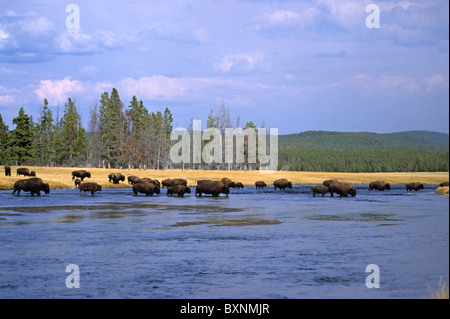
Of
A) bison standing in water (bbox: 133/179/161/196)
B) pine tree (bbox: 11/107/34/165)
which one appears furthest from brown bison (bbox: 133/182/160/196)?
pine tree (bbox: 11/107/34/165)

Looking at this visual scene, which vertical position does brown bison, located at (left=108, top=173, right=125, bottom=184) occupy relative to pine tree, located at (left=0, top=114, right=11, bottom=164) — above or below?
below

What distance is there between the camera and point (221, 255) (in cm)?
1738

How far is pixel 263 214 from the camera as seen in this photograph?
31.9 m

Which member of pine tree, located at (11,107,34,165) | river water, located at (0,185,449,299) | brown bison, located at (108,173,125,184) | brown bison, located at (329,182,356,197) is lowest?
river water, located at (0,185,449,299)

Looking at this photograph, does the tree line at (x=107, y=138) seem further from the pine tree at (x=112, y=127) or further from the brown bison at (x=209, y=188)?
the brown bison at (x=209, y=188)

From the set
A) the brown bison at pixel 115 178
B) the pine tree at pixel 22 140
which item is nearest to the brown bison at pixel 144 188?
the brown bison at pixel 115 178

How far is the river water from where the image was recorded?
12.8m

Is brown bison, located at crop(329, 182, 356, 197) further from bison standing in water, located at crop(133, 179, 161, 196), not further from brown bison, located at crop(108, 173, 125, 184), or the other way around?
brown bison, located at crop(108, 173, 125, 184)

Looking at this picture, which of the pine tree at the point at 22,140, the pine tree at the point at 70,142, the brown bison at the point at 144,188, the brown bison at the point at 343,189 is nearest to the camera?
the brown bison at the point at 144,188

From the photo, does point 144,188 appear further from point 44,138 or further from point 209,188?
point 44,138

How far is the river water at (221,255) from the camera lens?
41.9ft

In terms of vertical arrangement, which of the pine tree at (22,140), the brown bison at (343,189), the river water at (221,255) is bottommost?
the river water at (221,255)
